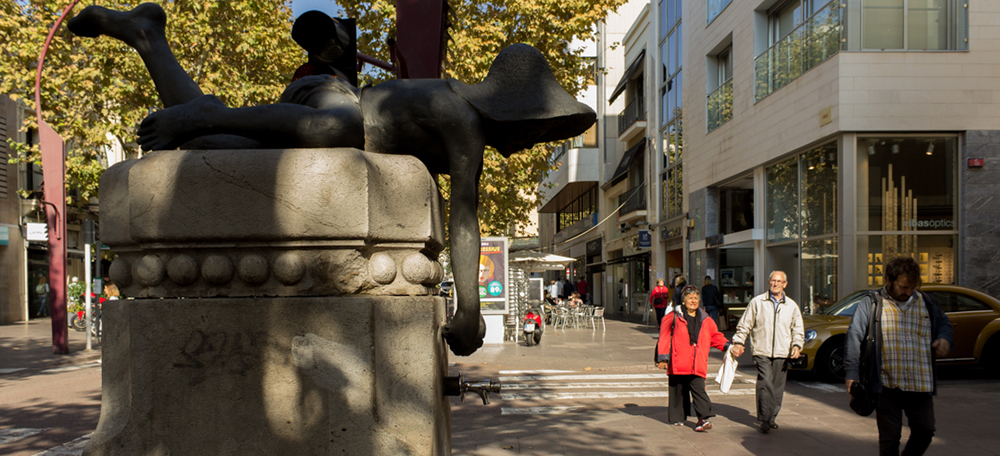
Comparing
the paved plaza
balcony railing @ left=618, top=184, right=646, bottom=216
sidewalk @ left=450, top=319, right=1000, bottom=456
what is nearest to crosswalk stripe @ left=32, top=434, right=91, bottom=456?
the paved plaza

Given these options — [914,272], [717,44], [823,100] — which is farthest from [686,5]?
[914,272]

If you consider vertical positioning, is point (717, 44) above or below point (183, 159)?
above

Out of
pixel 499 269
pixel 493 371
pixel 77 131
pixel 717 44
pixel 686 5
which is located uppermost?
pixel 686 5

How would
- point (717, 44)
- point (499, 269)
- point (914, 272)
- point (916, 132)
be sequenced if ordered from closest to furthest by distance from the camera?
point (914, 272) < point (916, 132) < point (499, 269) < point (717, 44)

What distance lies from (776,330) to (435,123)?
Answer: 6324 millimetres

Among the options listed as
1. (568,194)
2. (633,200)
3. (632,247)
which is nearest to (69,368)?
(633,200)

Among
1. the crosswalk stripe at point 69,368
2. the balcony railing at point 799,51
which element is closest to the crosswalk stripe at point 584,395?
the crosswalk stripe at point 69,368

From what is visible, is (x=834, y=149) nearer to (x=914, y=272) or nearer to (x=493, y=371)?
(x=493, y=371)

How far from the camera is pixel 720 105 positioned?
22953 millimetres

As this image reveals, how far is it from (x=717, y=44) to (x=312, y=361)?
22.8 meters

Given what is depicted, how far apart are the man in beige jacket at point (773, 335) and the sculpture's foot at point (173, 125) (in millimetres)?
6478

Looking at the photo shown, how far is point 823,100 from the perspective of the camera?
16062 millimetres

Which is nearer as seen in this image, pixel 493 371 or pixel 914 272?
pixel 914 272

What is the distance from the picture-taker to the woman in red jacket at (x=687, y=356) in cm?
764
